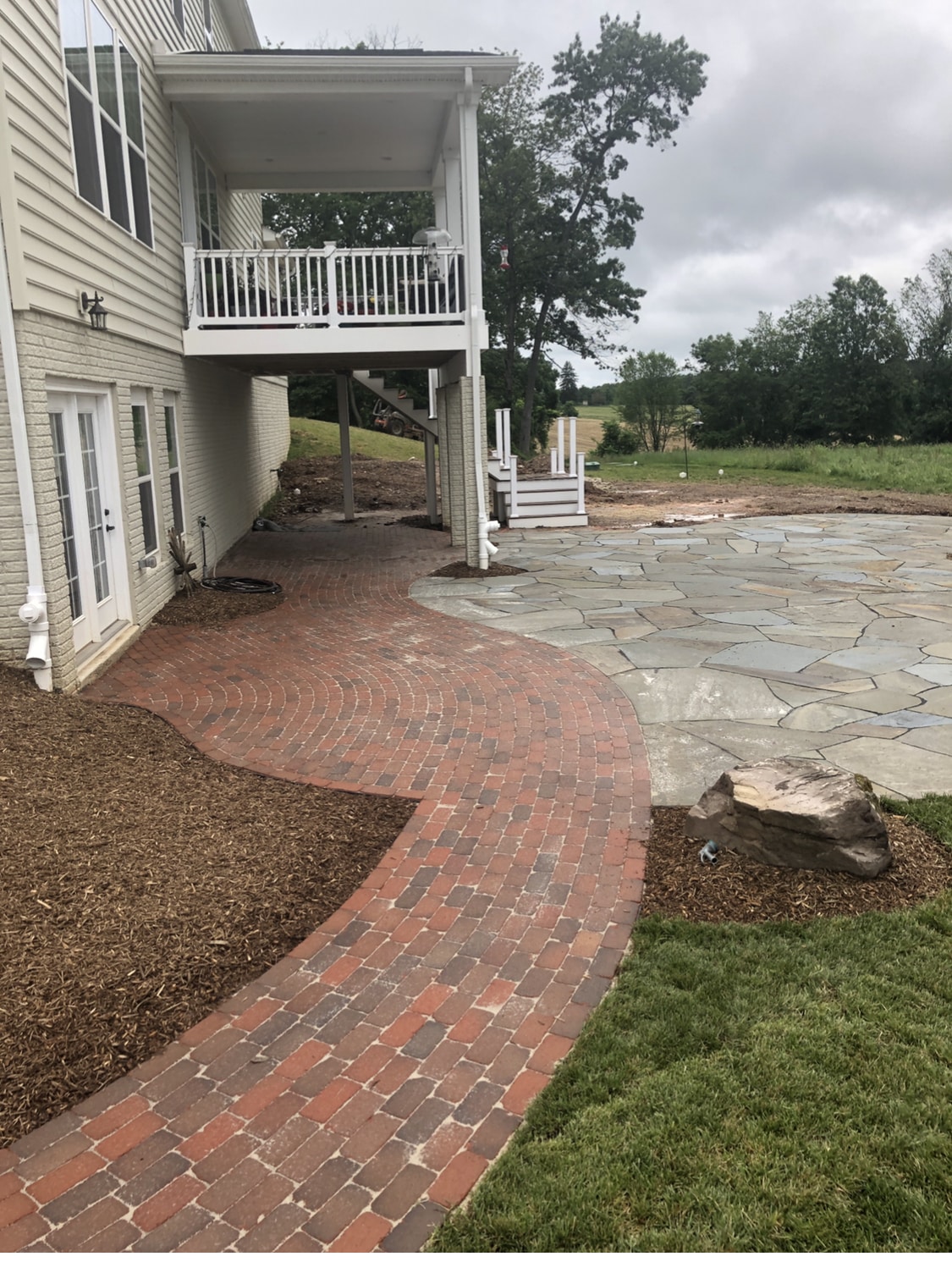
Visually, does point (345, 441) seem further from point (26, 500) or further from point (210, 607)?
point (26, 500)

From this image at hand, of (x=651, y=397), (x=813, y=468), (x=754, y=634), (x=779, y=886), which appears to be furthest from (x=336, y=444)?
(x=651, y=397)

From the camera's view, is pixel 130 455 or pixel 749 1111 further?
pixel 130 455

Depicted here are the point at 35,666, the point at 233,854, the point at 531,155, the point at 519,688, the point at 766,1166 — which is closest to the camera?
the point at 766,1166

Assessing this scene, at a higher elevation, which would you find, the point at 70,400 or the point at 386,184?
the point at 386,184

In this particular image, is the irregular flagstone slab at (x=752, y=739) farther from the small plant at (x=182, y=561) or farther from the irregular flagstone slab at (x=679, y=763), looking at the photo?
the small plant at (x=182, y=561)

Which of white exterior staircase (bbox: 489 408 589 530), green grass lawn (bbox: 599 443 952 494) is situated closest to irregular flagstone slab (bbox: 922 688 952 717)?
white exterior staircase (bbox: 489 408 589 530)

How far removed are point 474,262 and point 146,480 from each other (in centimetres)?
458

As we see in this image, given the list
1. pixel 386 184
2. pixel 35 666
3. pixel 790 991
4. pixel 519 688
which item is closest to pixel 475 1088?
pixel 790 991

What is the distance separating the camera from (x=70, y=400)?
7043mm

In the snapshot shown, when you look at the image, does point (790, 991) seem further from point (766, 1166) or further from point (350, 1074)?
point (350, 1074)

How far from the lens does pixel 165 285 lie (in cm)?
1005

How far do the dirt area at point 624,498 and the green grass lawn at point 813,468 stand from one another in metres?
1.28

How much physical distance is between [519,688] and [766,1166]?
14.7ft

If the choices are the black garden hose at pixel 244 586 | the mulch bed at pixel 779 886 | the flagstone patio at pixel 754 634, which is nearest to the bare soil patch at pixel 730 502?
the flagstone patio at pixel 754 634
